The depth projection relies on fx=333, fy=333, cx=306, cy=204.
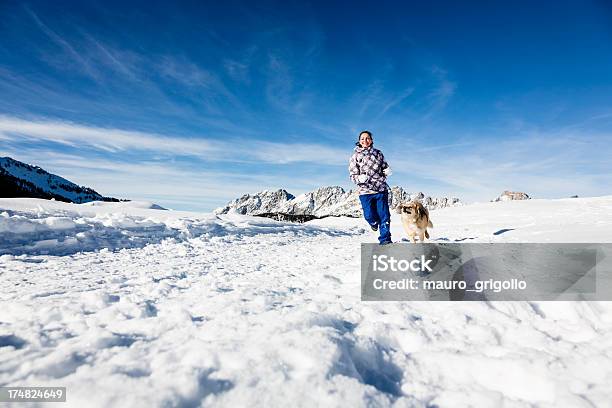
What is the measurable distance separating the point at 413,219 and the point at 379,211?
2.48 feet

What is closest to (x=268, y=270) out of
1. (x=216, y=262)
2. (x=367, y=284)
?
(x=216, y=262)

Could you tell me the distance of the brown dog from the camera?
24.2 feet

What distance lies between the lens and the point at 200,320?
2.92m

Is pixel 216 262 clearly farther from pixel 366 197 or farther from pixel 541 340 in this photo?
pixel 541 340

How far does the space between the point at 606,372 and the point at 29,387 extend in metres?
3.49

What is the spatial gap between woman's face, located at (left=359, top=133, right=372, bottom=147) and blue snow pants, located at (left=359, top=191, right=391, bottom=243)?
1.18 metres

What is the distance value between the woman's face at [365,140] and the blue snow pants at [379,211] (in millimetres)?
1184

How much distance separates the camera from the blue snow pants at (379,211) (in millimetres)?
7438

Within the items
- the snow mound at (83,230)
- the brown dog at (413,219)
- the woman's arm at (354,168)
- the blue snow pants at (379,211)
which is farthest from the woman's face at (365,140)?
the snow mound at (83,230)

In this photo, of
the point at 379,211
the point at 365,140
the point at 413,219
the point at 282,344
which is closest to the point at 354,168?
the point at 365,140

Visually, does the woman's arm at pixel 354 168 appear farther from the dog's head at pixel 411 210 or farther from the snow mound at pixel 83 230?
the snow mound at pixel 83 230

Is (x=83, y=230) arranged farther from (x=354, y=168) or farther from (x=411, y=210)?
(x=411, y=210)

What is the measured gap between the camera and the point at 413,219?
7387 millimetres

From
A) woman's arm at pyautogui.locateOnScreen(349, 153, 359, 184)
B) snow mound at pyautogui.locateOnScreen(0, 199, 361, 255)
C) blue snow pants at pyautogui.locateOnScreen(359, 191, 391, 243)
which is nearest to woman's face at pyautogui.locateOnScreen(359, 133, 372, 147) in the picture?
woman's arm at pyautogui.locateOnScreen(349, 153, 359, 184)
